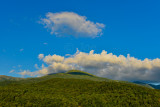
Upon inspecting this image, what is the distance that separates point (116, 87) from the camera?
9219 cm

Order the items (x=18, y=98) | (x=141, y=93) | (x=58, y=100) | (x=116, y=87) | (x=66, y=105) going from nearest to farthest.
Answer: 1. (x=66, y=105)
2. (x=58, y=100)
3. (x=18, y=98)
4. (x=141, y=93)
5. (x=116, y=87)

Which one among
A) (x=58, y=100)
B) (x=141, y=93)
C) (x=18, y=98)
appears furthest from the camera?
(x=141, y=93)

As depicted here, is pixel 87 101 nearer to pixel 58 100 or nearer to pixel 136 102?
pixel 58 100

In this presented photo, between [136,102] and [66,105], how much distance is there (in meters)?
29.9

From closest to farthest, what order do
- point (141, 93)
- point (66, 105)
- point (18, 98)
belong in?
point (66, 105) < point (18, 98) < point (141, 93)

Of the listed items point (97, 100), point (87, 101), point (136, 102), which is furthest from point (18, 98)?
point (136, 102)

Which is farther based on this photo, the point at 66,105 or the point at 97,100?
the point at 97,100

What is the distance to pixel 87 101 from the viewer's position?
6300 cm

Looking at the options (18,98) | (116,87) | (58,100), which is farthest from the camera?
(116,87)

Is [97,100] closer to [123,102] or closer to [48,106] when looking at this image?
[123,102]

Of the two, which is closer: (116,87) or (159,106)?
(159,106)

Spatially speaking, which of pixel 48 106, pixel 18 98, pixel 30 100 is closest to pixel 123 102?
pixel 48 106

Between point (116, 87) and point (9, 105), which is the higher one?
point (116, 87)

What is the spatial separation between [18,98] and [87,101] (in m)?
30.7
